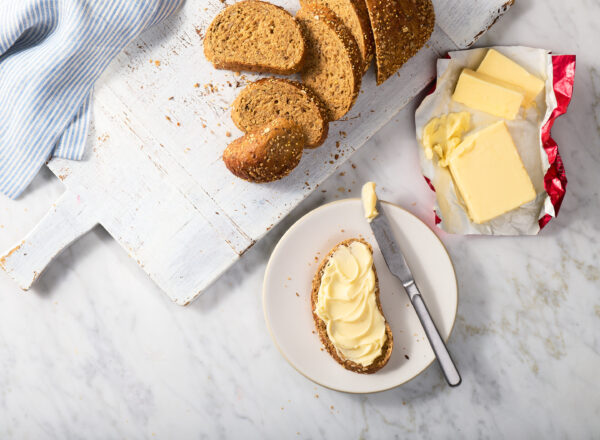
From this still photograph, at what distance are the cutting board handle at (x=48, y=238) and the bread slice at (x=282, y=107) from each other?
0.82 meters

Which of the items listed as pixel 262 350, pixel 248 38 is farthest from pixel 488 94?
pixel 262 350

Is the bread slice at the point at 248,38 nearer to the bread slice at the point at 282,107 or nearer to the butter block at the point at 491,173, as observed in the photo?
the bread slice at the point at 282,107

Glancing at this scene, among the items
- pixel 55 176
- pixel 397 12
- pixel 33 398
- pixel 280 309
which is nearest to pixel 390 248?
pixel 280 309

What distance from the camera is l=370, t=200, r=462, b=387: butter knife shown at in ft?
6.23

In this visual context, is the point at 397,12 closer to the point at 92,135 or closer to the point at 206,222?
the point at 206,222

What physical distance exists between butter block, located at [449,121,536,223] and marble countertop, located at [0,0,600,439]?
0.23 m

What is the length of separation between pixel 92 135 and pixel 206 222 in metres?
0.64

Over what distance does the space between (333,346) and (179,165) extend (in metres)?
1.05

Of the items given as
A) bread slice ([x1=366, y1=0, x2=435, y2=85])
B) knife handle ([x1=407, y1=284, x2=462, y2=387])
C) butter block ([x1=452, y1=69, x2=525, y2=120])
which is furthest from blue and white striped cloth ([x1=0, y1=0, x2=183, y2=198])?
knife handle ([x1=407, y1=284, x2=462, y2=387])

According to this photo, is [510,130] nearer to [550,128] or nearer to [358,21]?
[550,128]

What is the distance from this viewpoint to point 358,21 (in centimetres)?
170

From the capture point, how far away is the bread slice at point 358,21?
170 centimetres

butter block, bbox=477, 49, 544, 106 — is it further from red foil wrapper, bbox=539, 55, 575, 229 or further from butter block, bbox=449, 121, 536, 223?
butter block, bbox=449, 121, 536, 223

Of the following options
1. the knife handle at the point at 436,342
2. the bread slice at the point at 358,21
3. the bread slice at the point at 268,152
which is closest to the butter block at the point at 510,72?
Answer: the bread slice at the point at 358,21
